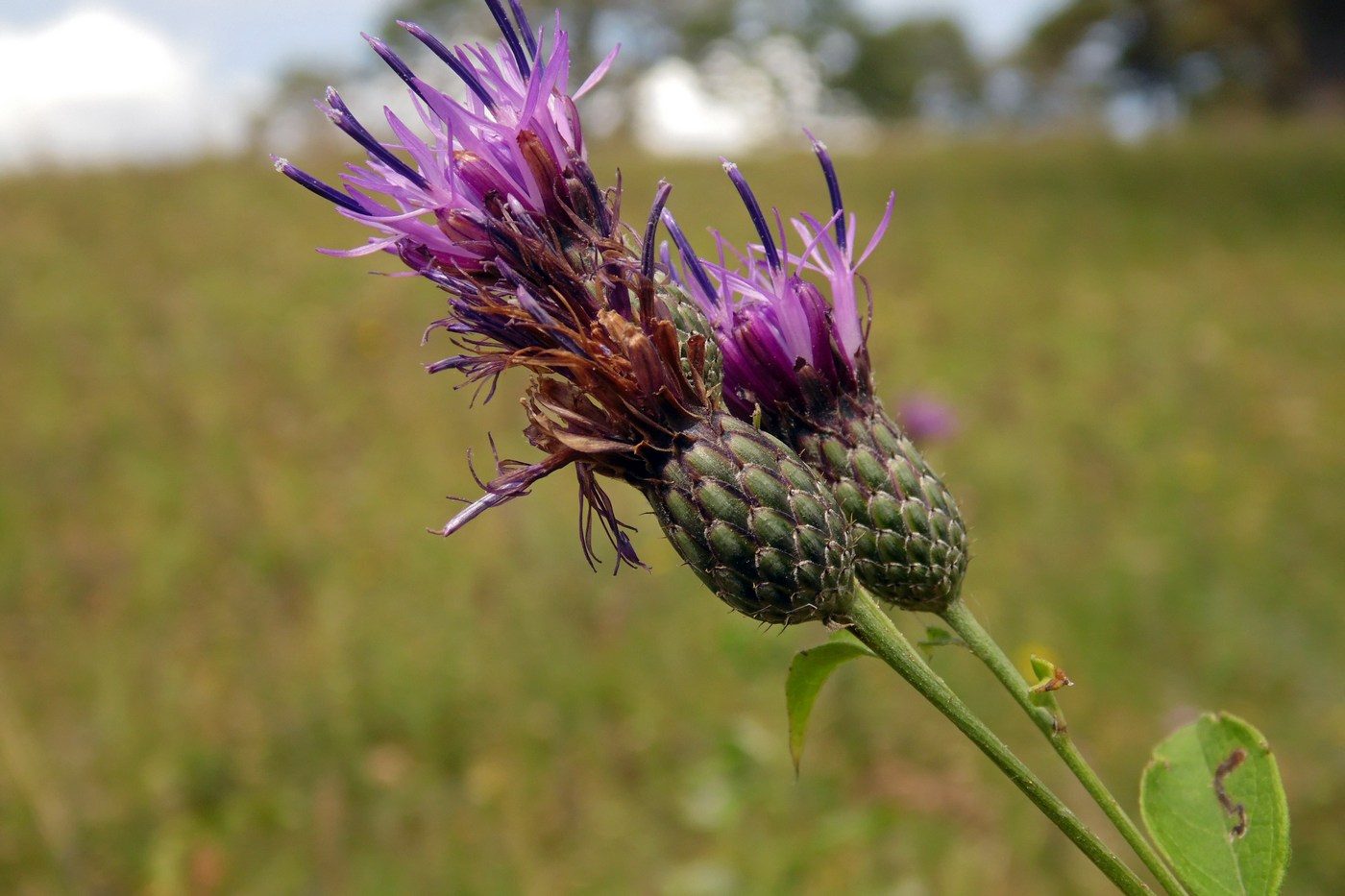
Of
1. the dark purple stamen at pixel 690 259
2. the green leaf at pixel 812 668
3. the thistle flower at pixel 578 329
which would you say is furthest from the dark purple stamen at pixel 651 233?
the green leaf at pixel 812 668

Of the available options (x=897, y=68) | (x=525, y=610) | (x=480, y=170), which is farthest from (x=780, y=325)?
(x=897, y=68)

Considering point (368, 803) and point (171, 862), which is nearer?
point (171, 862)

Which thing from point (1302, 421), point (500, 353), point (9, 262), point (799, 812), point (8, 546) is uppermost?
point (9, 262)

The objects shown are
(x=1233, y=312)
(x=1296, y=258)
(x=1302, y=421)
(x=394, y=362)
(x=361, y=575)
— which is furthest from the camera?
(x=1296, y=258)

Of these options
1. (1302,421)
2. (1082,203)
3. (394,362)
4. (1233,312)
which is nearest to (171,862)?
(394,362)

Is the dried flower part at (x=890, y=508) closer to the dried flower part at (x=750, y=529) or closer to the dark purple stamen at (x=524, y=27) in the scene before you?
the dried flower part at (x=750, y=529)

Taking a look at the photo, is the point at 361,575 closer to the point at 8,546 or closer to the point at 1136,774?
the point at 8,546

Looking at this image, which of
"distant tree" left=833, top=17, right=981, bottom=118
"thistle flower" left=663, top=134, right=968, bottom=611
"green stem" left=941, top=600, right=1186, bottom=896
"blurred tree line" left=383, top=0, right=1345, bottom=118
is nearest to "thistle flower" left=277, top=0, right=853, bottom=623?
"thistle flower" left=663, top=134, right=968, bottom=611
